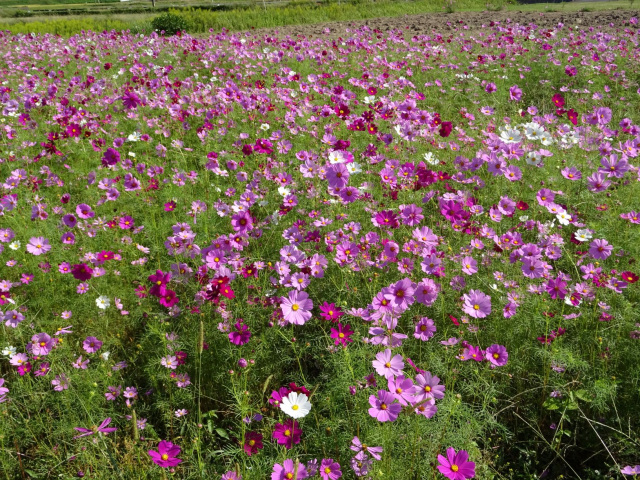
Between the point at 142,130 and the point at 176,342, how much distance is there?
3.04 m

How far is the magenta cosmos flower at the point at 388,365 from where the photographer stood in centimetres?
128

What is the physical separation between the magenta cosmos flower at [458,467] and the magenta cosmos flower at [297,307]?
700 mm

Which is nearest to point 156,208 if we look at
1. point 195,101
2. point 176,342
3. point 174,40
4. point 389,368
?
point 176,342

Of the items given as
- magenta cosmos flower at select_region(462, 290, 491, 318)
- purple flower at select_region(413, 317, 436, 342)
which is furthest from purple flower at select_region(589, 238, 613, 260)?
purple flower at select_region(413, 317, 436, 342)

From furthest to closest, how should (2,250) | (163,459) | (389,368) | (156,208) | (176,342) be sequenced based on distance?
(156,208) → (2,250) → (176,342) → (389,368) → (163,459)

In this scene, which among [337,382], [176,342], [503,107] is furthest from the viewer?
[503,107]

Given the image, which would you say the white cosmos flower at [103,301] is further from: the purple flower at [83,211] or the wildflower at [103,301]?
the purple flower at [83,211]

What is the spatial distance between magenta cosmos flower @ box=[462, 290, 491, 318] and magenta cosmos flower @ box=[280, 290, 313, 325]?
2.15 ft

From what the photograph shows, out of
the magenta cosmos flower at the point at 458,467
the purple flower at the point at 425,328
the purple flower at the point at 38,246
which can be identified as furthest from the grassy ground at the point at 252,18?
the magenta cosmos flower at the point at 458,467

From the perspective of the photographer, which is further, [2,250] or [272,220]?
[2,250]

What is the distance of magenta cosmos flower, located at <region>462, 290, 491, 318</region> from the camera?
1.71m

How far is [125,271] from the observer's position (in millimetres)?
2529

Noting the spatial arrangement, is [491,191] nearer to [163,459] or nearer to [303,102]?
[303,102]

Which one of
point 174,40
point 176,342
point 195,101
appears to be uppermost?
point 174,40
